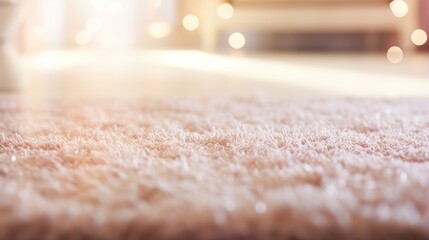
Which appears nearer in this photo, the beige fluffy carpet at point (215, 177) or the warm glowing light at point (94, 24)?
the beige fluffy carpet at point (215, 177)

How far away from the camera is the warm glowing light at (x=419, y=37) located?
2932 mm

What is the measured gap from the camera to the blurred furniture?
2.77 m

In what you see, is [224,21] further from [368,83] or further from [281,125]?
[281,125]

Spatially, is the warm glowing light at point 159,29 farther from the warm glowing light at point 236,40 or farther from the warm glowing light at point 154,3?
the warm glowing light at point 236,40

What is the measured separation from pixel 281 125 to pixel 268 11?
2142 mm

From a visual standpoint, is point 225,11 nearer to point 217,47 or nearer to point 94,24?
point 217,47

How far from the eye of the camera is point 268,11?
2799 mm

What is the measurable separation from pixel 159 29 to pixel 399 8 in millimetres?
1579

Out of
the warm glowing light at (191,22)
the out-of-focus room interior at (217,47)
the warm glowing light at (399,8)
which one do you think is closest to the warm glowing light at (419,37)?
the out-of-focus room interior at (217,47)

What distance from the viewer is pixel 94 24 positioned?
11.8 ft

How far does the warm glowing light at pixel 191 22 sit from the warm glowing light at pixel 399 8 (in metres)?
1.32

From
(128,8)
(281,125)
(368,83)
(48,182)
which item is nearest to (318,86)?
(368,83)

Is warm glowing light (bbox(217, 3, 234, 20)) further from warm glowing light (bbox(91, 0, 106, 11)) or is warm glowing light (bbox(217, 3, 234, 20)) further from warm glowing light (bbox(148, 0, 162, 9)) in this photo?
warm glowing light (bbox(91, 0, 106, 11))

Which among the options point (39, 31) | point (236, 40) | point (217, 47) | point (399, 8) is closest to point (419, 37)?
point (399, 8)
